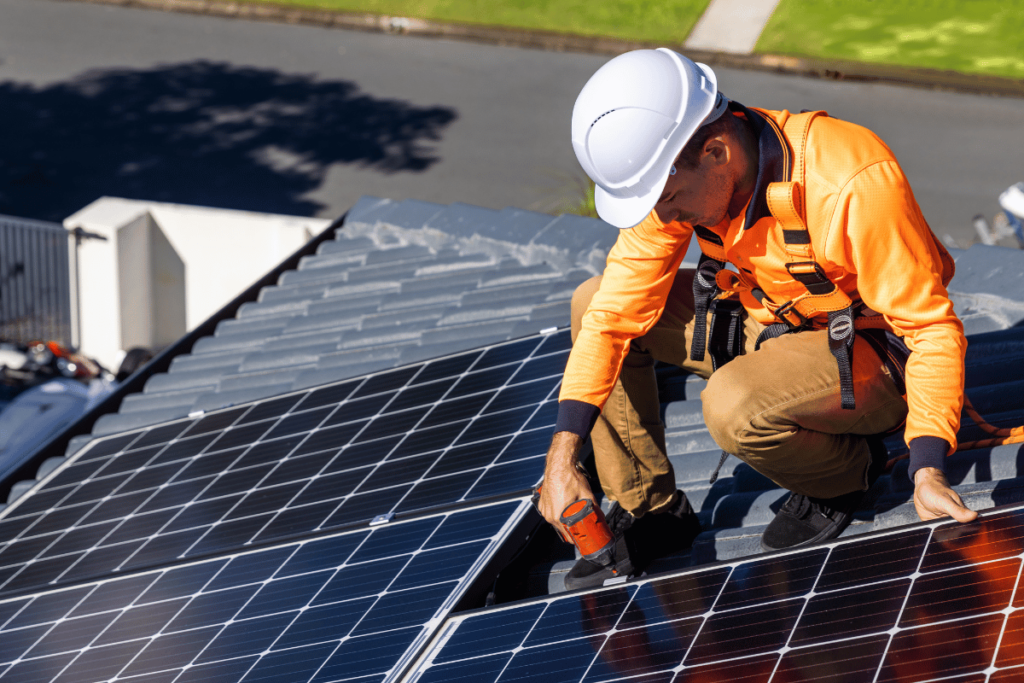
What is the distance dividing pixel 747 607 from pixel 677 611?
231 mm

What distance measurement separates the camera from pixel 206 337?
27.6 ft

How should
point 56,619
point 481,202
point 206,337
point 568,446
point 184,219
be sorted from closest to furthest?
point 568,446, point 56,619, point 206,337, point 184,219, point 481,202

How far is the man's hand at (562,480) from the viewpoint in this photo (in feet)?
12.5

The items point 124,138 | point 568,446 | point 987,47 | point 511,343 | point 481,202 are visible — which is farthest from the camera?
point 124,138

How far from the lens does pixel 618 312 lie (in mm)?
4184

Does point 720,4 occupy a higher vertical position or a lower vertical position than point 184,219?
higher

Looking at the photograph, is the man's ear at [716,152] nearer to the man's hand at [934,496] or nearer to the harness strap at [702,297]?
the harness strap at [702,297]

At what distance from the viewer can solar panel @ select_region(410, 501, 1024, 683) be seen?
2.71 metres

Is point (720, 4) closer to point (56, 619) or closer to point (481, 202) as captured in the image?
point (481, 202)

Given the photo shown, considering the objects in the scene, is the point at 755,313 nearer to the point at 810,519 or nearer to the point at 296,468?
the point at 810,519

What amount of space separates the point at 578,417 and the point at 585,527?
18.4 inches

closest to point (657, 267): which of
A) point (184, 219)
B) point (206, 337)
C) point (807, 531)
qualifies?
point (807, 531)

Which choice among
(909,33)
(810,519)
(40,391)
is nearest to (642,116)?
(810,519)

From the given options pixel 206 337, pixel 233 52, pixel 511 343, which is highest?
pixel 233 52
